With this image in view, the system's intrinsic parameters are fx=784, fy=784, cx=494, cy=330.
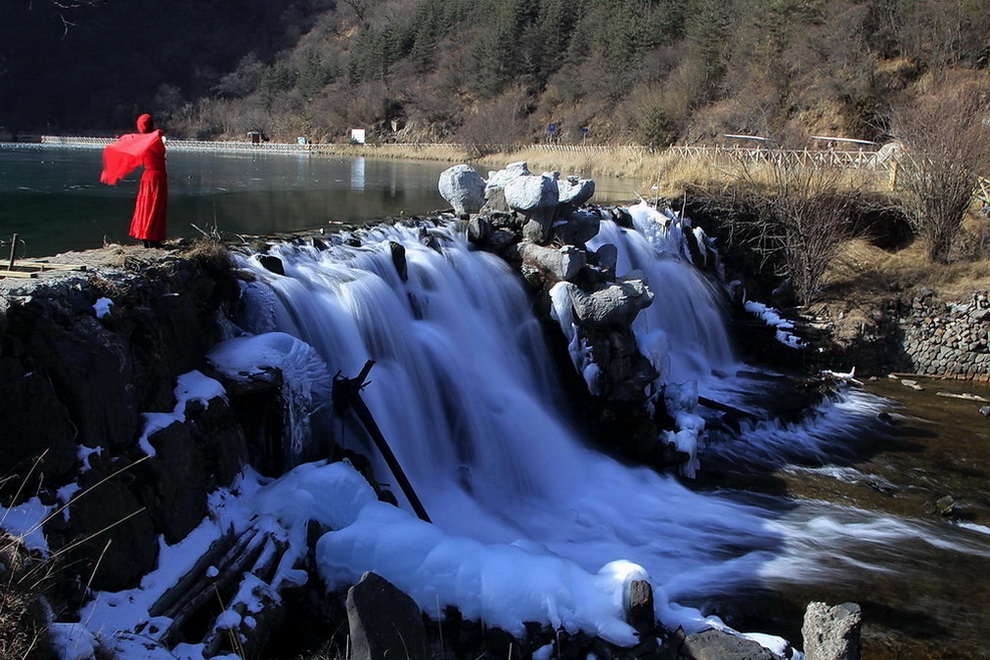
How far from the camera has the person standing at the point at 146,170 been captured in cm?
745

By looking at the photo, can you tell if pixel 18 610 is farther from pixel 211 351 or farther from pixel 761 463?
pixel 761 463

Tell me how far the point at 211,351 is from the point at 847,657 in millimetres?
5710

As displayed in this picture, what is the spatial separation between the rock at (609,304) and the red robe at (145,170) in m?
6.25

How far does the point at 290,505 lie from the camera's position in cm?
656

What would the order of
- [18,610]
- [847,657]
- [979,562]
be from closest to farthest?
[18,610], [847,657], [979,562]

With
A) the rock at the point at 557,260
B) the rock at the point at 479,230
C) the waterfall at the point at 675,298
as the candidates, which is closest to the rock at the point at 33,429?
the rock at the point at 557,260

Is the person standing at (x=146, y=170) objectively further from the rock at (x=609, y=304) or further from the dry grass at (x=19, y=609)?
the rock at (x=609, y=304)

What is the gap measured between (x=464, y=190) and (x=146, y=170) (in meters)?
7.15

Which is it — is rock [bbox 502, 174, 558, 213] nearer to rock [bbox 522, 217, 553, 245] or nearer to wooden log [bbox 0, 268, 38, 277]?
rock [bbox 522, 217, 553, 245]

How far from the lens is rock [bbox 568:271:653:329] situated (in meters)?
11.8

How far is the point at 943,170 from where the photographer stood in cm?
1764

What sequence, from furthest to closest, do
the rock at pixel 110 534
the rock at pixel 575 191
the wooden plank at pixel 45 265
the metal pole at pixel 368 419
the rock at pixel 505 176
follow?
the rock at pixel 505 176, the rock at pixel 575 191, the metal pole at pixel 368 419, the wooden plank at pixel 45 265, the rock at pixel 110 534

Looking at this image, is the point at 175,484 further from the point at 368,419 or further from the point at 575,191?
the point at 575,191

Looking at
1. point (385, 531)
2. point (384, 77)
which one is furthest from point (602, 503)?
point (384, 77)
